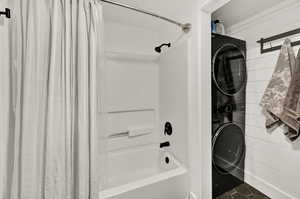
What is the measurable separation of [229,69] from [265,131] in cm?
88

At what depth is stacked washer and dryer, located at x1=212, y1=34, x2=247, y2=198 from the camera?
1545 mm

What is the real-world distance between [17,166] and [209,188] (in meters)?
1.50

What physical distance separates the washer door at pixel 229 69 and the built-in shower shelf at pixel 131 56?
891 mm

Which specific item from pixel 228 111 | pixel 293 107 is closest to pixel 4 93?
pixel 228 111

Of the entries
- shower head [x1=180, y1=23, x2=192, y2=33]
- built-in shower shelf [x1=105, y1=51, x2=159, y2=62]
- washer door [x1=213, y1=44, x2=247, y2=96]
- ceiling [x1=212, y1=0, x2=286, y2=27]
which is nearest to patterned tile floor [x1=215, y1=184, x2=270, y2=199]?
washer door [x1=213, y1=44, x2=247, y2=96]

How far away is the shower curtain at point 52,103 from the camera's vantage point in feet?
2.87

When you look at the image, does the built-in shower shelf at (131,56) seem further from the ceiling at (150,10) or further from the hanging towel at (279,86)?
the hanging towel at (279,86)

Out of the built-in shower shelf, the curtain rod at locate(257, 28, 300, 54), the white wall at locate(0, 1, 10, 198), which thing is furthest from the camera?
the built-in shower shelf

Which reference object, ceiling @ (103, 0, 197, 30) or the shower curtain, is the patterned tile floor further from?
ceiling @ (103, 0, 197, 30)

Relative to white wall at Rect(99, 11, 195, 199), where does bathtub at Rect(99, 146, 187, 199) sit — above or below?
below

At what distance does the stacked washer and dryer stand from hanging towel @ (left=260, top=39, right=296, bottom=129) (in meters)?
0.31

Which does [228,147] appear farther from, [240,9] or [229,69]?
[240,9]

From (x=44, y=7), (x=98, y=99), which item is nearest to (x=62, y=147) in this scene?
(x=98, y=99)

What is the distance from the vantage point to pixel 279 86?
1.53 metres
